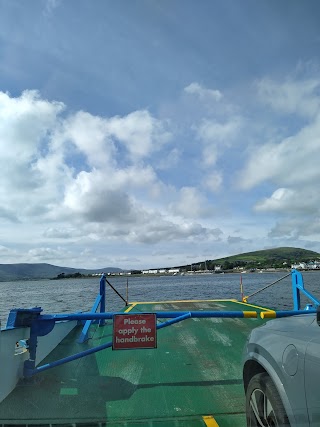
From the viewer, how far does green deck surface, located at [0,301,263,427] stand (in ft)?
12.4

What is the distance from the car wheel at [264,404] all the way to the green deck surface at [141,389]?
654mm

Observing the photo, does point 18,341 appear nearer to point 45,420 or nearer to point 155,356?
point 45,420

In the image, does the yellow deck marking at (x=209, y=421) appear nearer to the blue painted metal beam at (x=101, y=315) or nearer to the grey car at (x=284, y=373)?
the grey car at (x=284, y=373)

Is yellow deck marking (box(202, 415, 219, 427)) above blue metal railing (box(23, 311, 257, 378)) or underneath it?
underneath

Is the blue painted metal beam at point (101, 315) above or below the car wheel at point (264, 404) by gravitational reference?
above

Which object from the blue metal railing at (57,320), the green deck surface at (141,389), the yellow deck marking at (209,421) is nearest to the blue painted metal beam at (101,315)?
the blue metal railing at (57,320)

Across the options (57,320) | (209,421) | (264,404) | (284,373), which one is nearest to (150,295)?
(57,320)

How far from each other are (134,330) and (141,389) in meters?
0.72

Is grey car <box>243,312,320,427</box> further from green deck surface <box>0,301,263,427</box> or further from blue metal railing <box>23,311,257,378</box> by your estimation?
blue metal railing <box>23,311,257,378</box>

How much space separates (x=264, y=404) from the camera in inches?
109

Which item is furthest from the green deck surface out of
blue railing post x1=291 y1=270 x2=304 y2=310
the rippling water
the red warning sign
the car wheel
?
the rippling water

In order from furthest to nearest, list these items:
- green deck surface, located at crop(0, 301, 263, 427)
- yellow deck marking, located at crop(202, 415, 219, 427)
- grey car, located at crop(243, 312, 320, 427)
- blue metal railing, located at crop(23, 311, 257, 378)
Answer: blue metal railing, located at crop(23, 311, 257, 378)
green deck surface, located at crop(0, 301, 263, 427)
yellow deck marking, located at crop(202, 415, 219, 427)
grey car, located at crop(243, 312, 320, 427)

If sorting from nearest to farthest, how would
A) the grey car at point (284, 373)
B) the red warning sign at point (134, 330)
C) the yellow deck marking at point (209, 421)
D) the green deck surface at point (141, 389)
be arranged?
the grey car at point (284, 373), the yellow deck marking at point (209, 421), the green deck surface at point (141, 389), the red warning sign at point (134, 330)

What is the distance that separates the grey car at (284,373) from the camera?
2222mm
